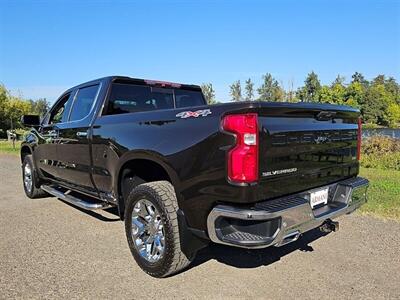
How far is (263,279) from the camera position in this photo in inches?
138

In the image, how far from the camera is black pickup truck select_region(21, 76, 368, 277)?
9.46ft

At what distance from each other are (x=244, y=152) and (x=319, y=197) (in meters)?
1.14

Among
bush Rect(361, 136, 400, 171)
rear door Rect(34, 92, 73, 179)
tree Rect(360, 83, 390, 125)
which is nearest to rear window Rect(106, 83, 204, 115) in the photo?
rear door Rect(34, 92, 73, 179)

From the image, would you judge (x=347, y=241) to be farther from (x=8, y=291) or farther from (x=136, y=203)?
(x=8, y=291)

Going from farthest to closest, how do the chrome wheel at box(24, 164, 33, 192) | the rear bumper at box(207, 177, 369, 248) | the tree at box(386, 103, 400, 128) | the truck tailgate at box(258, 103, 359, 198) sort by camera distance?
the tree at box(386, 103, 400, 128) → the chrome wheel at box(24, 164, 33, 192) → the truck tailgate at box(258, 103, 359, 198) → the rear bumper at box(207, 177, 369, 248)

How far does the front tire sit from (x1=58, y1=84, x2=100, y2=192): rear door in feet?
4.14

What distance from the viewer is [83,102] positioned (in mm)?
5258

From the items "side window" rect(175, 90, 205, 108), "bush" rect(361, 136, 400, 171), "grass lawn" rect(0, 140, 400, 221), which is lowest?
"bush" rect(361, 136, 400, 171)

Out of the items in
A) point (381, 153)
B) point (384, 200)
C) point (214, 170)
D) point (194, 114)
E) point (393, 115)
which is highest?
point (194, 114)

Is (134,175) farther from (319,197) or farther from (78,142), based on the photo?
(319,197)

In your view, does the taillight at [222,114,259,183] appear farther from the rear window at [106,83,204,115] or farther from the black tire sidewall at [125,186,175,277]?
the rear window at [106,83,204,115]

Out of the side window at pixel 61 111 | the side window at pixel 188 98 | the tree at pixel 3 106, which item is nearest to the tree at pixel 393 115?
the tree at pixel 3 106

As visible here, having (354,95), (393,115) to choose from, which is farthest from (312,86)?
(393,115)

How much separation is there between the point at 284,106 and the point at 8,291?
2.87 metres
